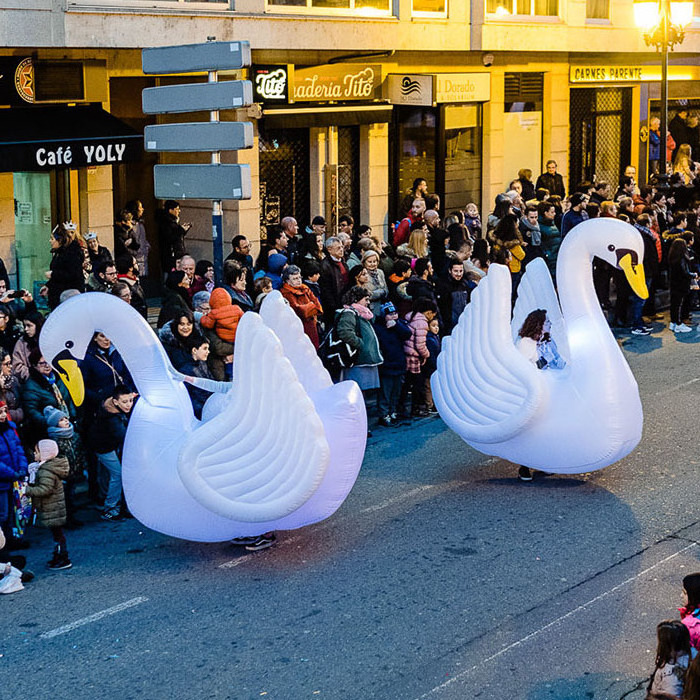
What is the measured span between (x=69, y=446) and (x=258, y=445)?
91.5 inches

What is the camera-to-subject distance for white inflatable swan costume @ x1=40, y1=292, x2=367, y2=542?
30.7 feet

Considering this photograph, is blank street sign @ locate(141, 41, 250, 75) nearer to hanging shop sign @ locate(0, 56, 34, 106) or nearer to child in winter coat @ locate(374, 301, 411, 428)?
child in winter coat @ locate(374, 301, 411, 428)

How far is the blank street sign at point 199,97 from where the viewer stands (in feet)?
39.9

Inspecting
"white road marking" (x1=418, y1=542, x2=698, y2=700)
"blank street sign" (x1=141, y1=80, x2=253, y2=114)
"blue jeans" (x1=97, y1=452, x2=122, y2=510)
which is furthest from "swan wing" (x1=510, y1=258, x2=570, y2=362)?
"blue jeans" (x1=97, y1=452, x2=122, y2=510)

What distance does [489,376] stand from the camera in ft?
37.5

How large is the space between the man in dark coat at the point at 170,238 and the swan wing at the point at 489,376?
6729mm

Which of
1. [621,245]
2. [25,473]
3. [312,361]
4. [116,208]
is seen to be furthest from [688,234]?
[25,473]

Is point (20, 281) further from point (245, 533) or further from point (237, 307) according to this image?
point (245, 533)

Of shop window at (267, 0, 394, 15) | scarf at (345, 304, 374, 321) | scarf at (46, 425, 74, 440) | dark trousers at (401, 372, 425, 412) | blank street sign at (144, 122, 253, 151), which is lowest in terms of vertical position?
dark trousers at (401, 372, 425, 412)

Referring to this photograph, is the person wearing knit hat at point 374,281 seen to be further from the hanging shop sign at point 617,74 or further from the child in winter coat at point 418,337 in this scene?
the hanging shop sign at point 617,74

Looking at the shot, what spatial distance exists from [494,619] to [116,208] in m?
11.7

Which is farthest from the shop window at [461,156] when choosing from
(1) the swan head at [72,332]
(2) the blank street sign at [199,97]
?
(1) the swan head at [72,332]

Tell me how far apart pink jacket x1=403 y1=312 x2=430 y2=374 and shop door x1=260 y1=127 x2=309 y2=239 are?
6.91 metres

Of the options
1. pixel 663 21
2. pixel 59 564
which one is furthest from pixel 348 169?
pixel 59 564
